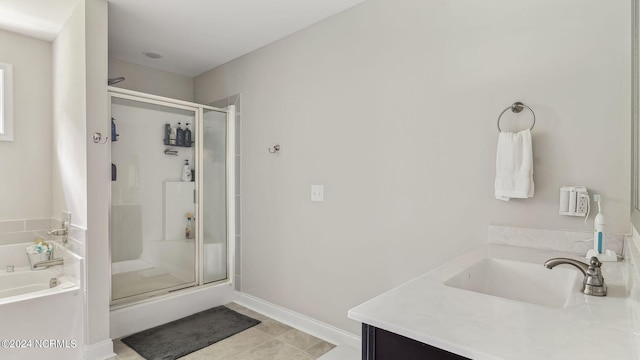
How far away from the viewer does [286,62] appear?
2947 mm

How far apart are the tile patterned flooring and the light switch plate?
1.06m

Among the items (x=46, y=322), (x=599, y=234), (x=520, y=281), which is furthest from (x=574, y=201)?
(x=46, y=322)

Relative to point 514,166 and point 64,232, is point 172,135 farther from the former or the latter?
point 514,166

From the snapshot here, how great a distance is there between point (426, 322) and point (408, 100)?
1.61 m

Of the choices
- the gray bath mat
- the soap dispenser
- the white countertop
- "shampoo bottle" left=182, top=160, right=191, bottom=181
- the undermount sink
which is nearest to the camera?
the white countertop

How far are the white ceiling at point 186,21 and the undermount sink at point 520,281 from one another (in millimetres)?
1918

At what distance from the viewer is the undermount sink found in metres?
1.28

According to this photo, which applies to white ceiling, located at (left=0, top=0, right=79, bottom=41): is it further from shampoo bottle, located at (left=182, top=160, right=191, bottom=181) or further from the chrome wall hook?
shampoo bottle, located at (left=182, top=160, right=191, bottom=181)

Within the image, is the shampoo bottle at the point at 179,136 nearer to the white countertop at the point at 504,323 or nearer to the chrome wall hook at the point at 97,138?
the chrome wall hook at the point at 97,138

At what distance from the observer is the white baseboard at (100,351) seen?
7.59 ft

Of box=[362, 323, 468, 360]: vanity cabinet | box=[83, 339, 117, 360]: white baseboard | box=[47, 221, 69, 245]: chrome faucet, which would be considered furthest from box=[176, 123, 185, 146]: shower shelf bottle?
box=[362, 323, 468, 360]: vanity cabinet

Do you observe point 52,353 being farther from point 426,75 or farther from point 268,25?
point 426,75

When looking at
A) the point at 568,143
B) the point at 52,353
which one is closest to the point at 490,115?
the point at 568,143

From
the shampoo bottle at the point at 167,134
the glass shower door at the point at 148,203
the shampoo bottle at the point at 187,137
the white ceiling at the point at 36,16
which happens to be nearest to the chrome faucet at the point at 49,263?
the glass shower door at the point at 148,203
